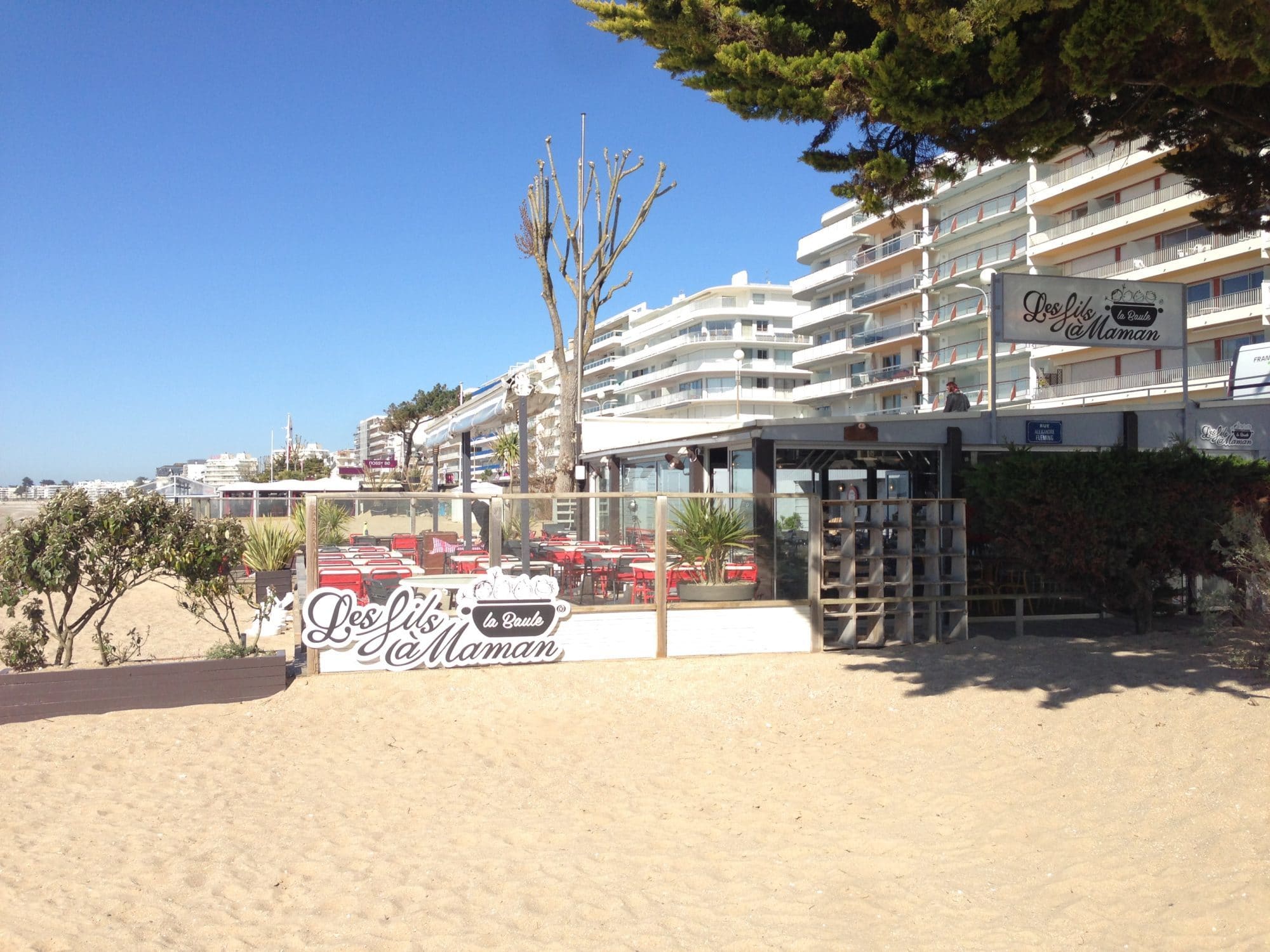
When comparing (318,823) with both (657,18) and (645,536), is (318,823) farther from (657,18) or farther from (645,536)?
(657,18)

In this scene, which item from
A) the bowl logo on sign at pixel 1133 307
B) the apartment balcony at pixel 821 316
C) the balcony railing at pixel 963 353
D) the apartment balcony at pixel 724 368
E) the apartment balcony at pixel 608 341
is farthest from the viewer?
the apartment balcony at pixel 608 341

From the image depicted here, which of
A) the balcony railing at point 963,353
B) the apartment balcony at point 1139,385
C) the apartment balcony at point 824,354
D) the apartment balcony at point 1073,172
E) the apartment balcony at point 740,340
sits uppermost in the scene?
the apartment balcony at point 1073,172

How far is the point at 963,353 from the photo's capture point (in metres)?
53.4

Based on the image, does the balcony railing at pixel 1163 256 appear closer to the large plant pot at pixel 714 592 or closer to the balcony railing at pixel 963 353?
the balcony railing at pixel 963 353

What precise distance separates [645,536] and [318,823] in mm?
5848

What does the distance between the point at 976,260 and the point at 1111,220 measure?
31.9 ft

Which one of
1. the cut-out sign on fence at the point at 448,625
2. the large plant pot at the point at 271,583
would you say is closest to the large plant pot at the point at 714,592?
the cut-out sign on fence at the point at 448,625

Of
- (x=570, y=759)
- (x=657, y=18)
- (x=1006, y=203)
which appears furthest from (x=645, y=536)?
(x=1006, y=203)

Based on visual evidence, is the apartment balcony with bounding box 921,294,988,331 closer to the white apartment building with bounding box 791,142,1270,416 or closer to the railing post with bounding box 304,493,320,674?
the white apartment building with bounding box 791,142,1270,416

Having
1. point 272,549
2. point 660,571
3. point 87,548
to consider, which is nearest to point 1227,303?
point 660,571

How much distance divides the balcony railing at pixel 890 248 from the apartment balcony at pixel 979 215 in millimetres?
1114

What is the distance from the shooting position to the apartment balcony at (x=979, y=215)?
4947 centimetres

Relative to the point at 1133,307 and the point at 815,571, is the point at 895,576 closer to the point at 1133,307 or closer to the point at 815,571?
the point at 815,571

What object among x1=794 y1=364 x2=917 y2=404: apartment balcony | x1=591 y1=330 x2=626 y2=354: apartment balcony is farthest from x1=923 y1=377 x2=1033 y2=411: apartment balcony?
x1=591 y1=330 x2=626 y2=354: apartment balcony
